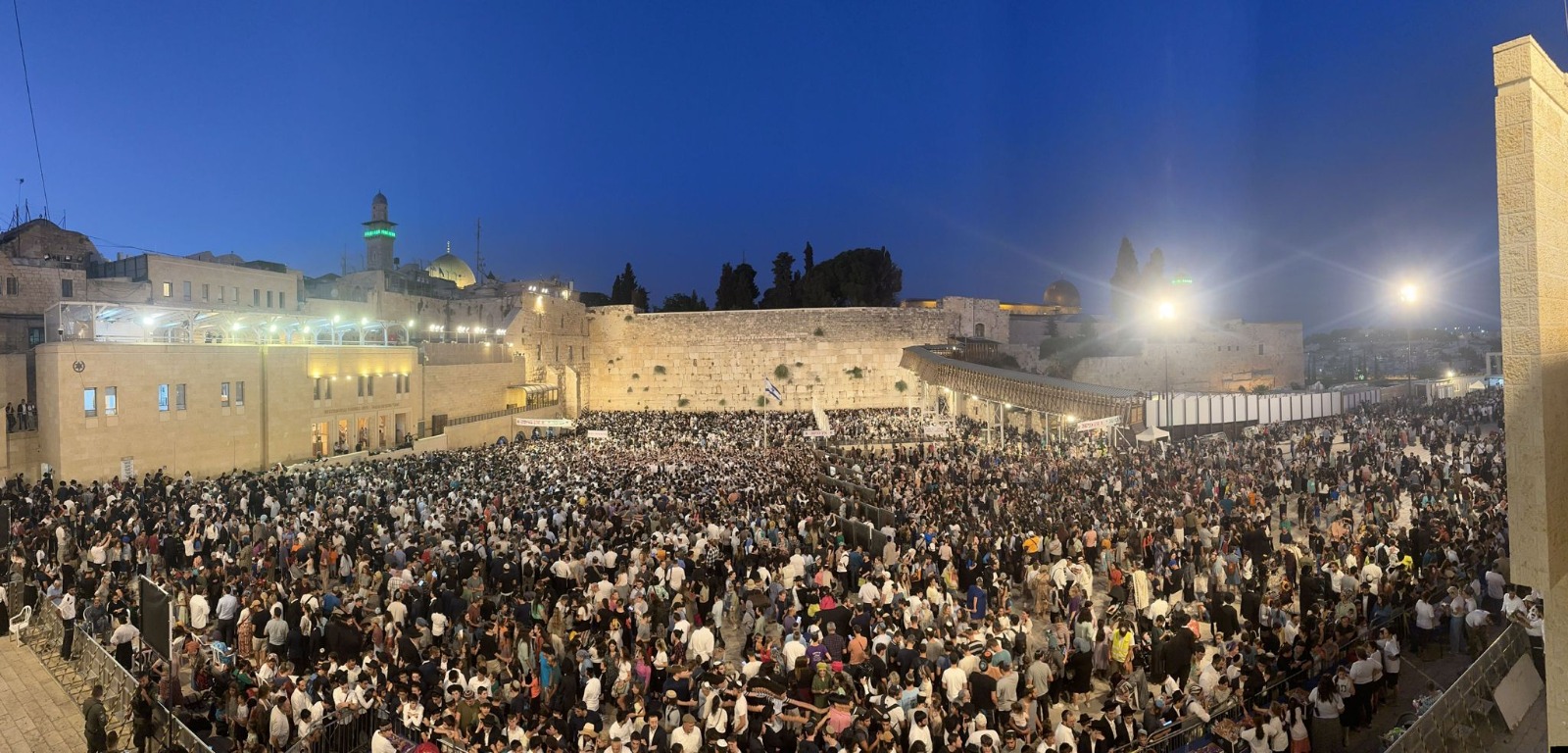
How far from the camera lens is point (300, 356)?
22625 mm

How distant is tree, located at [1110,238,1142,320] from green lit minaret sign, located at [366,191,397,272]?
47808 millimetres

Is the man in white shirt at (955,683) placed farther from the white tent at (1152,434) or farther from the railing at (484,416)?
the railing at (484,416)

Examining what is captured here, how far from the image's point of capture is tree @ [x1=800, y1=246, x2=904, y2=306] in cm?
4925

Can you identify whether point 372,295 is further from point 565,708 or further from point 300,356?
point 565,708

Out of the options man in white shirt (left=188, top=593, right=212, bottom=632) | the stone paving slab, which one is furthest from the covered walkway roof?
the stone paving slab

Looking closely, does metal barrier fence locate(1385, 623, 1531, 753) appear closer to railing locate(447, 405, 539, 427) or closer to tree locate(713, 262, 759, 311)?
railing locate(447, 405, 539, 427)

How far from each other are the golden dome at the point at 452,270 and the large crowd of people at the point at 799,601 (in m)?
36.5

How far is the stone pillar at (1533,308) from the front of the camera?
3240 millimetres

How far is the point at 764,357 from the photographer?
1596 inches

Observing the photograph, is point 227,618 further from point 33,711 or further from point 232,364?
point 232,364

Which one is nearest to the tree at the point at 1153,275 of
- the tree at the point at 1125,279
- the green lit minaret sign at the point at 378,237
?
the tree at the point at 1125,279

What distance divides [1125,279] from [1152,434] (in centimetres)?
4206

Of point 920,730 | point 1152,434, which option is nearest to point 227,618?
point 920,730

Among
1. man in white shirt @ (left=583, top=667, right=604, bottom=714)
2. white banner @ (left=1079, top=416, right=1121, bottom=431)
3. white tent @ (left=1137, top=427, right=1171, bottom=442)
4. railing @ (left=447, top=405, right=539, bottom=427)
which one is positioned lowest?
man in white shirt @ (left=583, top=667, right=604, bottom=714)
